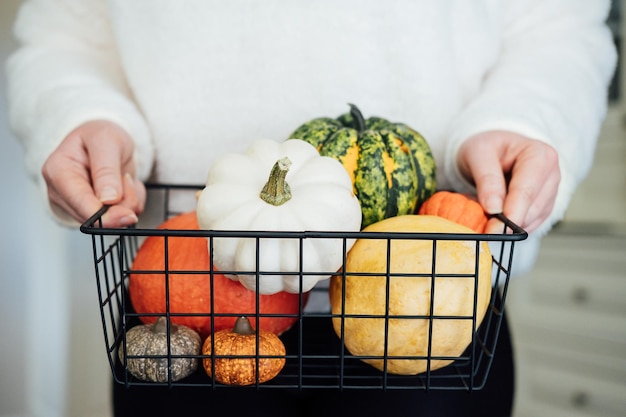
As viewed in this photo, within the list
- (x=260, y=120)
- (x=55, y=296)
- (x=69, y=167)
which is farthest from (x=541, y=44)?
(x=55, y=296)

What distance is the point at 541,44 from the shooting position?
0.90m

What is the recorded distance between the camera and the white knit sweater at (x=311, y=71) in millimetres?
849

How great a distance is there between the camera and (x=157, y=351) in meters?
0.55

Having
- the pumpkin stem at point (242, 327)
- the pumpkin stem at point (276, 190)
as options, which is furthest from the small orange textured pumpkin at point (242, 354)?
the pumpkin stem at point (276, 190)

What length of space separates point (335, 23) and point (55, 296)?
1.54 m

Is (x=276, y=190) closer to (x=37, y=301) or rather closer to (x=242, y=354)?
(x=242, y=354)

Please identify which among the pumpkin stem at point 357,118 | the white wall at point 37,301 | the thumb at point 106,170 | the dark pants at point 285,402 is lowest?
the white wall at point 37,301

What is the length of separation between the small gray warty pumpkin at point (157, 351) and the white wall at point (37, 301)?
4.67 ft

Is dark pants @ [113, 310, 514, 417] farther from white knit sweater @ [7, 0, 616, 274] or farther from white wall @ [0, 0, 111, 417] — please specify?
white wall @ [0, 0, 111, 417]

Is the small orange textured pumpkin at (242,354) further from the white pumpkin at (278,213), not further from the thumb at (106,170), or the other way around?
the thumb at (106,170)

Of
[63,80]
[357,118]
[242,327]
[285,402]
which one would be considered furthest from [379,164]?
[63,80]

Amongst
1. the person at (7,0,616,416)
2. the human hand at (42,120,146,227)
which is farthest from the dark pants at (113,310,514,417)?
the human hand at (42,120,146,227)

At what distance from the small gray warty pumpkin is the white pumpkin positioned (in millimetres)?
76

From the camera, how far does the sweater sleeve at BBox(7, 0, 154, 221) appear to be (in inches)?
31.4
